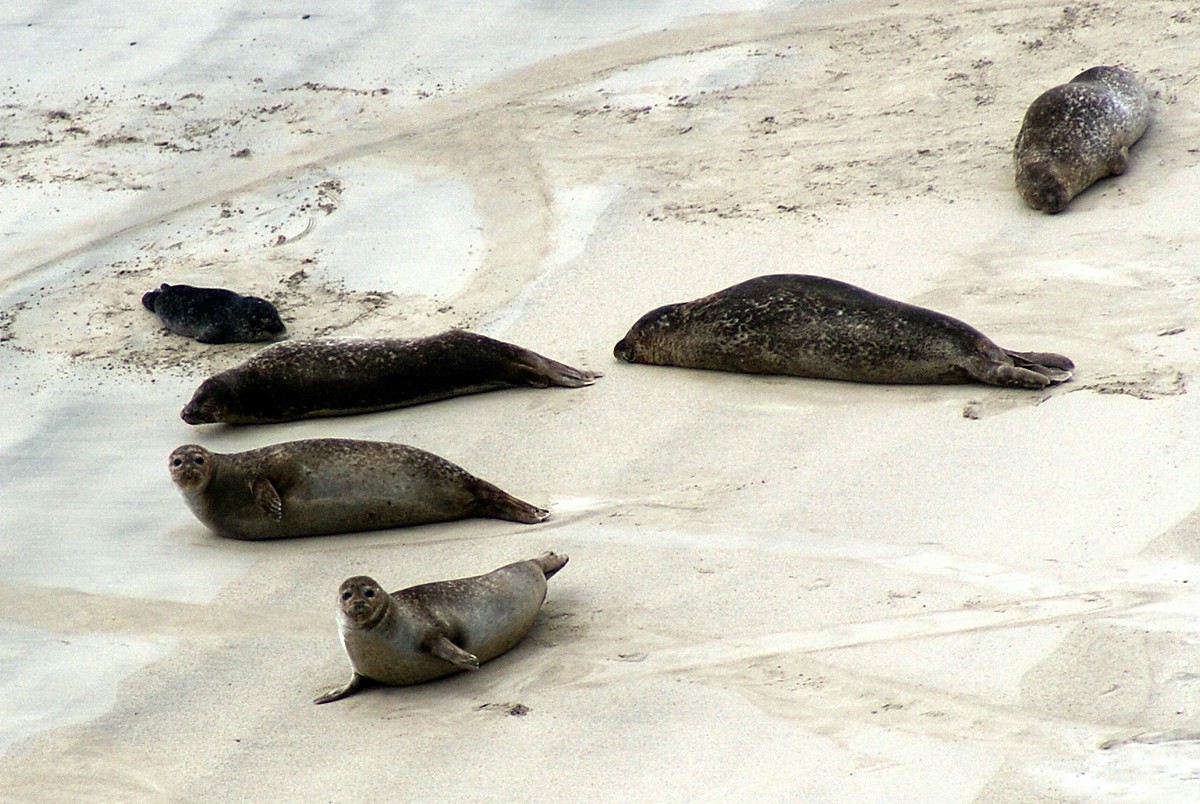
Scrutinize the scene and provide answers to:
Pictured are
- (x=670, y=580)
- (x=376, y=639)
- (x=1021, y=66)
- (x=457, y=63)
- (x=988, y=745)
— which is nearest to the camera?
(x=988, y=745)

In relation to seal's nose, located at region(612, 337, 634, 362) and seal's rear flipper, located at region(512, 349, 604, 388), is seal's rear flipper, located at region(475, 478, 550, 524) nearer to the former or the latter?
seal's rear flipper, located at region(512, 349, 604, 388)

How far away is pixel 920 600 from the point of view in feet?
15.2

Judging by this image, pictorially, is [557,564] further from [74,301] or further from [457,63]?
[457,63]

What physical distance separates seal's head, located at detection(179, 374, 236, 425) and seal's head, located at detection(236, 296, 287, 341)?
568mm

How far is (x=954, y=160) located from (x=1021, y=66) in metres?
1.27

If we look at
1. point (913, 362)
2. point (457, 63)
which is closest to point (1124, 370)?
point (913, 362)

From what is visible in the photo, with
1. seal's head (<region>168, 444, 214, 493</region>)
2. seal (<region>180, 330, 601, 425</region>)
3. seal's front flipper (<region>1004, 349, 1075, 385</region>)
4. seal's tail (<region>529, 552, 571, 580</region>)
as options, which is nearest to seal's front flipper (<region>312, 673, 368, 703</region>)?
seal's tail (<region>529, 552, 571, 580</region>)

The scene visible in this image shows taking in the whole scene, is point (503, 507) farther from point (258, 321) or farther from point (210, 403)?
point (258, 321)

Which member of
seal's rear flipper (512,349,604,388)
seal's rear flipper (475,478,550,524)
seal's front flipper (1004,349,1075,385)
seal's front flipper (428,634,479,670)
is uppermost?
seal's rear flipper (512,349,604,388)

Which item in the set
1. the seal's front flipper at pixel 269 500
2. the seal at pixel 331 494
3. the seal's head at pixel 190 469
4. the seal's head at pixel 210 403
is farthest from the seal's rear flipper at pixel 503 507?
the seal's head at pixel 210 403

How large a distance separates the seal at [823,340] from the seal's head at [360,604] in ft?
8.50

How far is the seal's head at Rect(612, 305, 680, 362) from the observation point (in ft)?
22.9

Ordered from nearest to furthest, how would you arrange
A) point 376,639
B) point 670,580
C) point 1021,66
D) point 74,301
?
point 376,639, point 670,580, point 74,301, point 1021,66

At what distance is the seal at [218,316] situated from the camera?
24.2 ft
